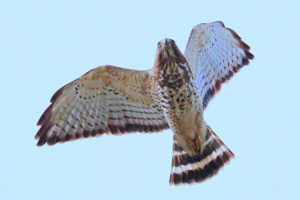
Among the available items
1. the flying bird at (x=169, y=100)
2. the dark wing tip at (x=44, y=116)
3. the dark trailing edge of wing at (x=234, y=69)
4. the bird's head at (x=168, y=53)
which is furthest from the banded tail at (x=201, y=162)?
the dark wing tip at (x=44, y=116)

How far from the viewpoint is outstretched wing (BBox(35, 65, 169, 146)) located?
10.2m

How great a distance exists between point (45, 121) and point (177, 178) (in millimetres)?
2293

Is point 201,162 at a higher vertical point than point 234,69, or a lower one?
lower

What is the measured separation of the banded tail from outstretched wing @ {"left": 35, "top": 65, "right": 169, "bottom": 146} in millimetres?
620

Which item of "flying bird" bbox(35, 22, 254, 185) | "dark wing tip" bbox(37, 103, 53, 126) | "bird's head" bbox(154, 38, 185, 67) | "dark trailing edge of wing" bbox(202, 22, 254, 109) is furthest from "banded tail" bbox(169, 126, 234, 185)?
"dark wing tip" bbox(37, 103, 53, 126)

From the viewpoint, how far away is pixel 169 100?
993 cm

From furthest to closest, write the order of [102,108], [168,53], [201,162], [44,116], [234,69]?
[234,69]
[201,162]
[102,108]
[44,116]
[168,53]

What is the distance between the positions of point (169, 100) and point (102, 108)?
1.29 metres

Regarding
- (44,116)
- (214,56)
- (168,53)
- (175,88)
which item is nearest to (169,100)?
(175,88)

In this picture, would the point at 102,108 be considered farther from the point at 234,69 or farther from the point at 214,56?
the point at 234,69

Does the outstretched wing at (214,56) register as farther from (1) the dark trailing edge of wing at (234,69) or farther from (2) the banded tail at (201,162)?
(2) the banded tail at (201,162)

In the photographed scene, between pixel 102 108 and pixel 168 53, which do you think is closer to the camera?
pixel 168 53

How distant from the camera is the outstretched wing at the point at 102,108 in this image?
10242mm

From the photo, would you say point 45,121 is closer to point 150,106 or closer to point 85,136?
point 85,136
